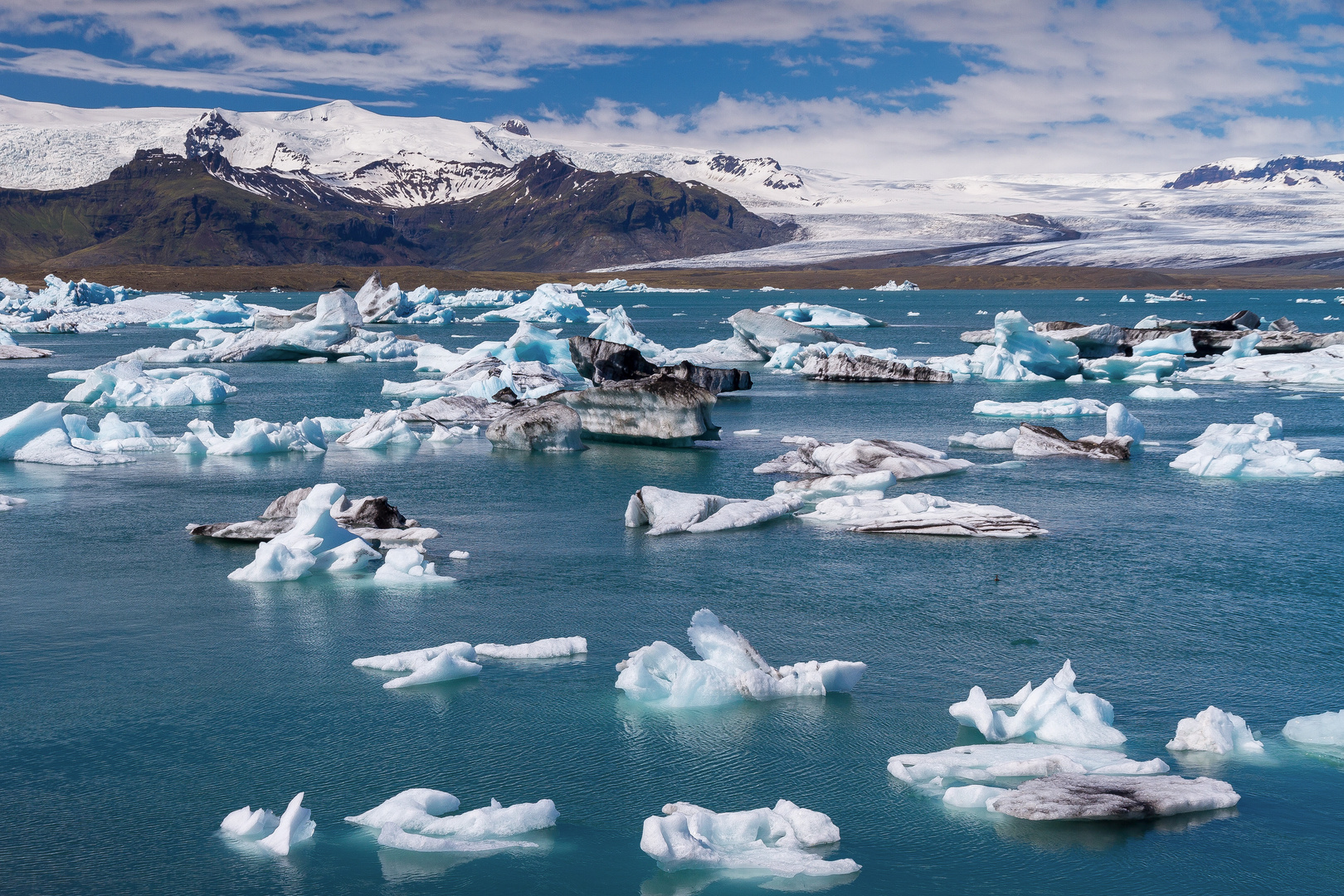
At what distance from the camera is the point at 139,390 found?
21719 millimetres

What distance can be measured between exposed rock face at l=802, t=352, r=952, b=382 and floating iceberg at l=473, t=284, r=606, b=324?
33560mm

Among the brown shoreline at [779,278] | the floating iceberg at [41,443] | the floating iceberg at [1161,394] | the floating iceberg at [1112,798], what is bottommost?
the floating iceberg at [1112,798]

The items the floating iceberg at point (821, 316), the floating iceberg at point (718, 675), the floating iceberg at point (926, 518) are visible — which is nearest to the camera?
the floating iceberg at point (718, 675)

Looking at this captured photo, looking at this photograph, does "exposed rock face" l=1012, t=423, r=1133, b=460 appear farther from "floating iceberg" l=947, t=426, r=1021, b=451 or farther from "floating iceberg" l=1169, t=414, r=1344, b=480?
"floating iceberg" l=1169, t=414, r=1344, b=480

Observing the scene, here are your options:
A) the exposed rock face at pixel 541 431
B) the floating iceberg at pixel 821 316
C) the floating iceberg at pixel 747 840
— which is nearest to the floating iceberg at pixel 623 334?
the floating iceberg at pixel 821 316

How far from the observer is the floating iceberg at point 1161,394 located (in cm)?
2225

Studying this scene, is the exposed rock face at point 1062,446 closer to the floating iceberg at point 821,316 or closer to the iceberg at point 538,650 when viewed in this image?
the iceberg at point 538,650

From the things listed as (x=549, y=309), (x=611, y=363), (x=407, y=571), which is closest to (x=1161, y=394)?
(x=611, y=363)

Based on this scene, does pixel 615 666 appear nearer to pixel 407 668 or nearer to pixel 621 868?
pixel 407 668

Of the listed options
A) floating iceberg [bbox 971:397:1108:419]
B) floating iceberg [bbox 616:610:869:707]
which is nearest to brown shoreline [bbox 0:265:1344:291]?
floating iceberg [bbox 971:397:1108:419]

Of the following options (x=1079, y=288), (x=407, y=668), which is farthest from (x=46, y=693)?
(x=1079, y=288)

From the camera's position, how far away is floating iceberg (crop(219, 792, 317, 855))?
4.42 metres

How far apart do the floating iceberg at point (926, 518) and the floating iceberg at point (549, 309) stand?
48395 mm

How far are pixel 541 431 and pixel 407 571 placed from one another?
7393 millimetres
